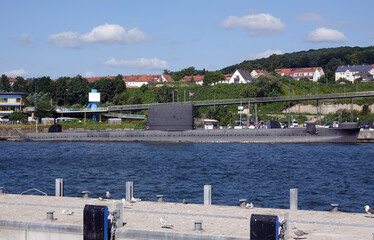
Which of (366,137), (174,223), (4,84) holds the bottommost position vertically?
(174,223)

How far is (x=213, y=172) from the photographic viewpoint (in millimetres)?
35469

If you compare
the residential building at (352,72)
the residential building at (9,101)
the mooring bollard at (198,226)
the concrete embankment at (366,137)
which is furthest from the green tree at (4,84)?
the mooring bollard at (198,226)

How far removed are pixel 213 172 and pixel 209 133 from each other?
26.9 m

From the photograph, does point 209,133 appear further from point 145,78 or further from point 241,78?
point 145,78

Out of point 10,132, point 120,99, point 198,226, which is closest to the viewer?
point 198,226

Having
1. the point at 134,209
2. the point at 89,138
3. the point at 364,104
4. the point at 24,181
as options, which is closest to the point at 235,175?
the point at 24,181

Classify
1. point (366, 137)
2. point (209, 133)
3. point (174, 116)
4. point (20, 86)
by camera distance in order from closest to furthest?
point (209, 133), point (174, 116), point (366, 137), point (20, 86)

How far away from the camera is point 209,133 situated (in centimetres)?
6228

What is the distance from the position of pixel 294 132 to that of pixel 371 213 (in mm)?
45737

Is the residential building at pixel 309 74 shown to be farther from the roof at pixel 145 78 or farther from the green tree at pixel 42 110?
the green tree at pixel 42 110

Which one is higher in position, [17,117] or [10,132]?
[17,117]

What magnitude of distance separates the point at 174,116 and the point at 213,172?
27.8 m

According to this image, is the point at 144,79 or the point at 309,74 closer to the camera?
the point at 309,74

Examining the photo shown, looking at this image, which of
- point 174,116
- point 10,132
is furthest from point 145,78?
point 174,116
